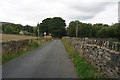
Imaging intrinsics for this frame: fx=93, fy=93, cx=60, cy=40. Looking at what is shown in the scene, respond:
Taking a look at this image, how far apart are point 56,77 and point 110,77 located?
2019 mm

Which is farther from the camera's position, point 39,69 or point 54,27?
point 54,27

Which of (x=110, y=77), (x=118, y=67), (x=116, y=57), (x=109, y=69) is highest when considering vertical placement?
(x=116, y=57)

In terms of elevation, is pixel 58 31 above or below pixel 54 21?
below

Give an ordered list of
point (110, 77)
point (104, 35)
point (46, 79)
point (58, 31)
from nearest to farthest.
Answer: point (110, 77) < point (46, 79) < point (104, 35) < point (58, 31)

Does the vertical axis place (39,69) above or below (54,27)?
below

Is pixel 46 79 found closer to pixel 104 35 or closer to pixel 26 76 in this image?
pixel 26 76

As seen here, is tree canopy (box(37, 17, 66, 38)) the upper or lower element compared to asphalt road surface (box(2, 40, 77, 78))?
upper

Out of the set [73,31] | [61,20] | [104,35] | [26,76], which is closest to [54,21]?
[61,20]

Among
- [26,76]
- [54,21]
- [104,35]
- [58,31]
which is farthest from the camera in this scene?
[54,21]

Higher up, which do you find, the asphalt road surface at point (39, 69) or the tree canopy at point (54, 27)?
the tree canopy at point (54, 27)

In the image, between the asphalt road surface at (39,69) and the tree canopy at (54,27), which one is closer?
the asphalt road surface at (39,69)

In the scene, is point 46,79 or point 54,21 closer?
point 46,79

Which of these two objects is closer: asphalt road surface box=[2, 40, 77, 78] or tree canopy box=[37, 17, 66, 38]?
asphalt road surface box=[2, 40, 77, 78]

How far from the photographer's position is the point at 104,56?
372 cm
